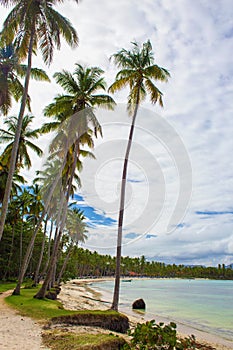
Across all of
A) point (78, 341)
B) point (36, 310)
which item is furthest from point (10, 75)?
point (78, 341)

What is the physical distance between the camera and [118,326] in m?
11.7

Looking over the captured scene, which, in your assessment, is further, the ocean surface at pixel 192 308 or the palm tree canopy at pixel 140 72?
the ocean surface at pixel 192 308

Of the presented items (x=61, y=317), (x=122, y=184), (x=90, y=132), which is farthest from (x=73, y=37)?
(x=61, y=317)

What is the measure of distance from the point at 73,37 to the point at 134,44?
3693mm

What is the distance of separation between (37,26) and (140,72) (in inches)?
220

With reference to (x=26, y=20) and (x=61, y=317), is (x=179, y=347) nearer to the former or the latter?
(x=61, y=317)

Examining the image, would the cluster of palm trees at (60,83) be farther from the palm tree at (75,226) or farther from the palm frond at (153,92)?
the palm tree at (75,226)

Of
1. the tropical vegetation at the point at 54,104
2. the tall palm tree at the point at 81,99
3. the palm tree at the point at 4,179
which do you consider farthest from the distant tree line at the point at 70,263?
the tall palm tree at the point at 81,99

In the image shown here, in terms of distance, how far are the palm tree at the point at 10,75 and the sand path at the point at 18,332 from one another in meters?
10.5

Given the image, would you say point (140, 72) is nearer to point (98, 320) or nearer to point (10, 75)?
point (10, 75)

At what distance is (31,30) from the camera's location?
41.8 ft

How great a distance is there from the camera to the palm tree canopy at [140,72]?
1555 cm

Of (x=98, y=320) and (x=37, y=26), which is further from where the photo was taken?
(x=37, y=26)

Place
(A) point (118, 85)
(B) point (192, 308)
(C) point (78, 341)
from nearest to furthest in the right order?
(C) point (78, 341) < (A) point (118, 85) < (B) point (192, 308)
